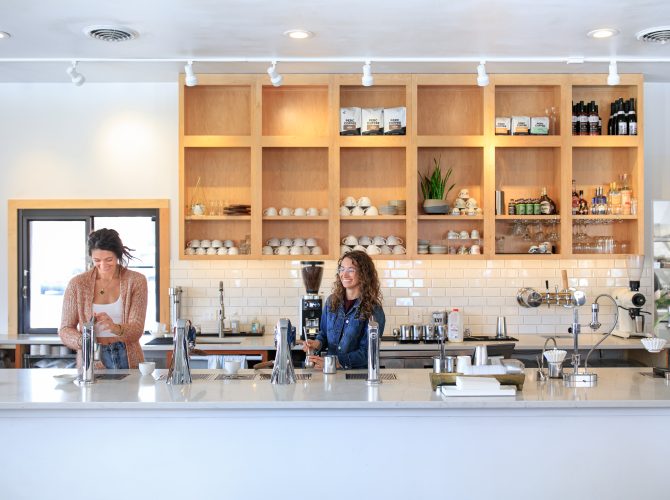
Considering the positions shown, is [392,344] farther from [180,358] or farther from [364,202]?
[180,358]

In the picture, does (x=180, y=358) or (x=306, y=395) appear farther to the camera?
(x=180, y=358)

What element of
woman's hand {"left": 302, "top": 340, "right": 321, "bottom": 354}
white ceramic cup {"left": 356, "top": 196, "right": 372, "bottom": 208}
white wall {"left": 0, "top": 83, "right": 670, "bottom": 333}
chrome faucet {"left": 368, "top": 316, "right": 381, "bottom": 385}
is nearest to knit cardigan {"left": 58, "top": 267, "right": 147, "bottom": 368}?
woman's hand {"left": 302, "top": 340, "right": 321, "bottom": 354}

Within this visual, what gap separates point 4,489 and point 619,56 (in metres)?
4.71

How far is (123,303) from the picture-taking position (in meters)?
4.29

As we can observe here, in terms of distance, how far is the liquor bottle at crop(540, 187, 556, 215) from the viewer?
5.95m

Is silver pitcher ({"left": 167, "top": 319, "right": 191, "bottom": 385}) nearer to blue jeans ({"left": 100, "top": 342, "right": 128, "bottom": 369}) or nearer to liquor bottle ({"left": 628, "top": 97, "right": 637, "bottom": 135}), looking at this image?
blue jeans ({"left": 100, "top": 342, "right": 128, "bottom": 369})

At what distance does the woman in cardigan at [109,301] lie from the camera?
423 cm

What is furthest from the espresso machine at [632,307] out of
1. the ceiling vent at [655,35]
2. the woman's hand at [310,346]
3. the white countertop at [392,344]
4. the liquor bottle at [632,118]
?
the woman's hand at [310,346]

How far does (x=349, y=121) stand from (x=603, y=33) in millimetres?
2002

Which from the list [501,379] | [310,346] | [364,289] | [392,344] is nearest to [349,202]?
[392,344]

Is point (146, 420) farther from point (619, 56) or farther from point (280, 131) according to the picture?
point (619, 56)

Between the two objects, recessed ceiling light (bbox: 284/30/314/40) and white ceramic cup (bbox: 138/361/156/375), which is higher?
recessed ceiling light (bbox: 284/30/314/40)

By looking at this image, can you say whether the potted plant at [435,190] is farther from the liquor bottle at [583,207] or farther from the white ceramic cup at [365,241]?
the liquor bottle at [583,207]

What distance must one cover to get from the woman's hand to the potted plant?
207 cm
